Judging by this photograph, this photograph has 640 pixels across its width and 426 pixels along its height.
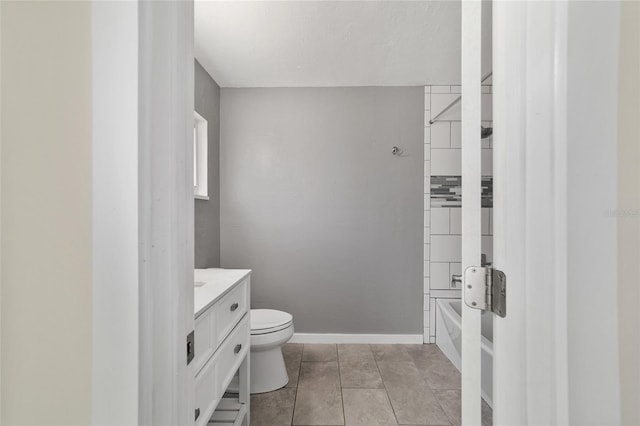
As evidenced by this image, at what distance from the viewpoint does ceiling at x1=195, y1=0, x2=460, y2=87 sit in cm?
168

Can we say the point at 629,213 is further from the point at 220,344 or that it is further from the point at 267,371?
the point at 267,371

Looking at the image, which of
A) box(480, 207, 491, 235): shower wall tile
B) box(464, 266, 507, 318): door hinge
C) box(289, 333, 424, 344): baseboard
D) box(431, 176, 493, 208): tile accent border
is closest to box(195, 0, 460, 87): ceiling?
box(431, 176, 493, 208): tile accent border

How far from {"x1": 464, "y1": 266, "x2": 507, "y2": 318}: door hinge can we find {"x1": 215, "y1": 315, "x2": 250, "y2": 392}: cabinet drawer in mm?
1066

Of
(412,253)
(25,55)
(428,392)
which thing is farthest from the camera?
(412,253)

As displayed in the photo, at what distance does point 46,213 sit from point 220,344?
101 centimetres

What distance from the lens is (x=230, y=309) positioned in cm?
141

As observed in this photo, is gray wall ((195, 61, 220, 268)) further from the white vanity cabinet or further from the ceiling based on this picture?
the white vanity cabinet

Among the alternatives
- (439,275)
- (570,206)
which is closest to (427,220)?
(439,275)

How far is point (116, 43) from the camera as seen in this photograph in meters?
0.45

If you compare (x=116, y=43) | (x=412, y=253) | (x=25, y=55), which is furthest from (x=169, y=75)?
(x=412, y=253)

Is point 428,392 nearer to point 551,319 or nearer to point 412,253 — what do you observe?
point 412,253

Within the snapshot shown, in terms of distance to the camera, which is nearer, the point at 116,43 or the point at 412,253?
the point at 116,43

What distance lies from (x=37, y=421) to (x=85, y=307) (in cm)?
18

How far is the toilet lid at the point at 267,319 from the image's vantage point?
6.12ft
